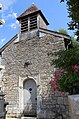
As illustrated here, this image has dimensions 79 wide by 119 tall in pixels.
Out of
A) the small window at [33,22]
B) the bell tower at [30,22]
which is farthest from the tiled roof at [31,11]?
the small window at [33,22]

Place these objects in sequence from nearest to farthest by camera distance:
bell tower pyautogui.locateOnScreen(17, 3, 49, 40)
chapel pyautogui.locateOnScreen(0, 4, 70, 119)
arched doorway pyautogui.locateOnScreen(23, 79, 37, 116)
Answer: chapel pyautogui.locateOnScreen(0, 4, 70, 119)
arched doorway pyautogui.locateOnScreen(23, 79, 37, 116)
bell tower pyautogui.locateOnScreen(17, 3, 49, 40)

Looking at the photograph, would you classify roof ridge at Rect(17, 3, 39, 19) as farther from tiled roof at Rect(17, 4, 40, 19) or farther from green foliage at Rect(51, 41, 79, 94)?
green foliage at Rect(51, 41, 79, 94)

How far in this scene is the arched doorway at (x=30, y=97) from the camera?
902 cm

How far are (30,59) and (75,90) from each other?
619cm

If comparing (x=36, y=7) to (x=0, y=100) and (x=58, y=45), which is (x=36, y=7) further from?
(x=0, y=100)

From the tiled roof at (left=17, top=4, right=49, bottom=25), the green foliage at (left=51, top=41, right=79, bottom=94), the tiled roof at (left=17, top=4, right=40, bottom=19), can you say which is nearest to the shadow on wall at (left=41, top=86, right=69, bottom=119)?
the green foliage at (left=51, top=41, right=79, bottom=94)

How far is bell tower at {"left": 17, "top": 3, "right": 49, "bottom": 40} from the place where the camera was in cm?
1027

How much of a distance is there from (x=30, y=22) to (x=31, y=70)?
11.2 ft

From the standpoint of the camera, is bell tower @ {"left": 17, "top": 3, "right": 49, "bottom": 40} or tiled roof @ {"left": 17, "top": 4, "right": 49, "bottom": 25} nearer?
bell tower @ {"left": 17, "top": 3, "right": 49, "bottom": 40}

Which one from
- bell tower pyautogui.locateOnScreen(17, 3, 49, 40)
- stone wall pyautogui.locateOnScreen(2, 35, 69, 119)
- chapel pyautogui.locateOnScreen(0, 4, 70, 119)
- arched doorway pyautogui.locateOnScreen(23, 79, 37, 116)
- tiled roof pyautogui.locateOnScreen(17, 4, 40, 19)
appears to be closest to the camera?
stone wall pyautogui.locateOnScreen(2, 35, 69, 119)

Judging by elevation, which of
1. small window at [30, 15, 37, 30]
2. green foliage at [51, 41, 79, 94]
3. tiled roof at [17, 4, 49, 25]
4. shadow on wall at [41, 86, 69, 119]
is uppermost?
tiled roof at [17, 4, 49, 25]

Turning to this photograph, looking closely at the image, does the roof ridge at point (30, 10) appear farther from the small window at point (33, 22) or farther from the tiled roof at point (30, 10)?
the small window at point (33, 22)

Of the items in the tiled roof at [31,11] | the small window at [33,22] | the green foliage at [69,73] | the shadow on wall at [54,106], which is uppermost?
the tiled roof at [31,11]

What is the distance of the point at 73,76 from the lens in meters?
4.00
